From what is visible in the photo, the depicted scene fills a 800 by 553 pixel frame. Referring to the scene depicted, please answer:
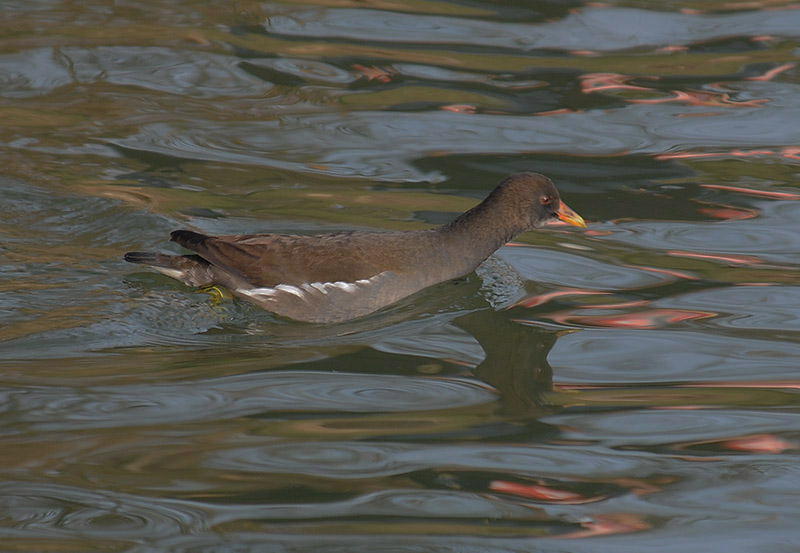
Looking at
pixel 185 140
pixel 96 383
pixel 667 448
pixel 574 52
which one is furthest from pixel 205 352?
pixel 574 52

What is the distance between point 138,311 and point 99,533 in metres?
2.95

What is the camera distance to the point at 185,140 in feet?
35.0

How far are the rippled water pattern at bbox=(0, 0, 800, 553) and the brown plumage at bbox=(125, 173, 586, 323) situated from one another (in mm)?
167

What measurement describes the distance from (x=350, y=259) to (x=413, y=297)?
1.86 ft

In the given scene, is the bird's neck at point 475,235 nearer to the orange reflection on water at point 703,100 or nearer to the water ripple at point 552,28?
the orange reflection on water at point 703,100

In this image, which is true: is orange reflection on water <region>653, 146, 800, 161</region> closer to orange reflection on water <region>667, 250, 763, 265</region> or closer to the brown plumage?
orange reflection on water <region>667, 250, 763, 265</region>

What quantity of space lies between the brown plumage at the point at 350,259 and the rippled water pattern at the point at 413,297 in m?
0.17

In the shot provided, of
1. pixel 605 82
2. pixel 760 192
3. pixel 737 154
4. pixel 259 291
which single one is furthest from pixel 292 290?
pixel 605 82

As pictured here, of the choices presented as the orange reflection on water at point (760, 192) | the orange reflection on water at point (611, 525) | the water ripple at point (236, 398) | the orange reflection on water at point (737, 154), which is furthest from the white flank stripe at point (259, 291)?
the orange reflection on water at point (737, 154)

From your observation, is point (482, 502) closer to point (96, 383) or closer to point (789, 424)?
point (789, 424)

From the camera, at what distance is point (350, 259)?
7406 mm

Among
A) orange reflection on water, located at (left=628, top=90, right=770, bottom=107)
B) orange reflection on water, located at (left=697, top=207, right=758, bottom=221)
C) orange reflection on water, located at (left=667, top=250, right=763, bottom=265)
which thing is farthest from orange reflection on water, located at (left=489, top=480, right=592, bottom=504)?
orange reflection on water, located at (left=628, top=90, right=770, bottom=107)

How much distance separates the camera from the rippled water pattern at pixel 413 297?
4.97 meters

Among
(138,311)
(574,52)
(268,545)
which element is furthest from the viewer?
(574,52)
